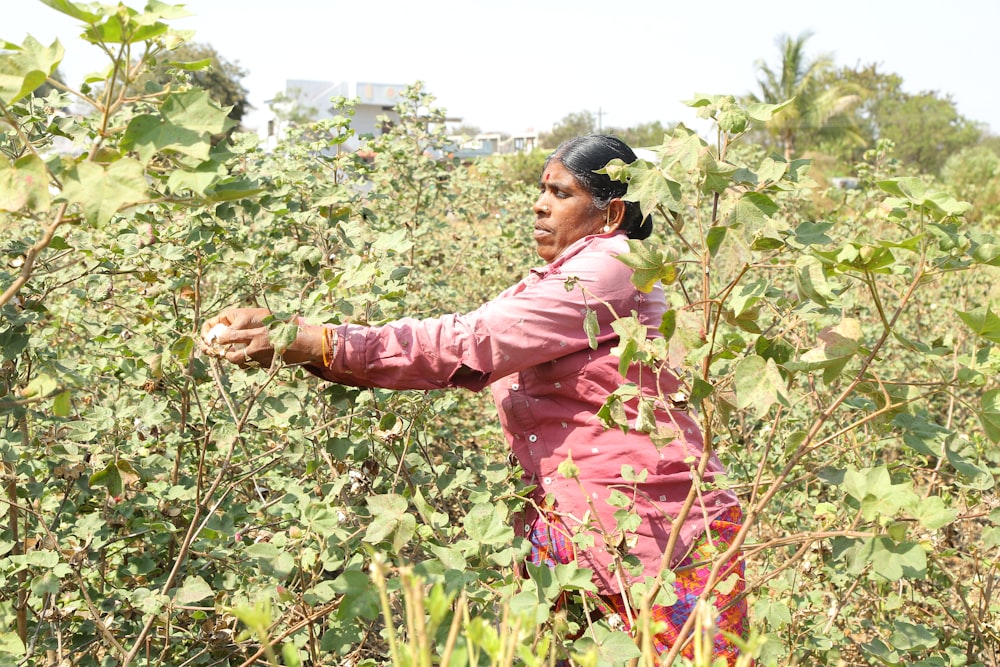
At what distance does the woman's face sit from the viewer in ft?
7.40

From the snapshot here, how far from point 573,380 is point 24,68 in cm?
121

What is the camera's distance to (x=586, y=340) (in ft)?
6.41

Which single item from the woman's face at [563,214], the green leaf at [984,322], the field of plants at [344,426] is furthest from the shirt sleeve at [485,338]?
the green leaf at [984,322]

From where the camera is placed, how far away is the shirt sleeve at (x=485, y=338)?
5.91 feet

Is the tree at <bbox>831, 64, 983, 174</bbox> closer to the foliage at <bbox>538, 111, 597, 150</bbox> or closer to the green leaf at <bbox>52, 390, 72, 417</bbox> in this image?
the foliage at <bbox>538, 111, 597, 150</bbox>

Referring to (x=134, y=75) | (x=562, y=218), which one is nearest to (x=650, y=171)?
(x=134, y=75)

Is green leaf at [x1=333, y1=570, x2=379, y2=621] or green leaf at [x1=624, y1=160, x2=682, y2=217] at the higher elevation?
green leaf at [x1=624, y1=160, x2=682, y2=217]

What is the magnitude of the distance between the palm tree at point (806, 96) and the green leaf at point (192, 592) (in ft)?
114

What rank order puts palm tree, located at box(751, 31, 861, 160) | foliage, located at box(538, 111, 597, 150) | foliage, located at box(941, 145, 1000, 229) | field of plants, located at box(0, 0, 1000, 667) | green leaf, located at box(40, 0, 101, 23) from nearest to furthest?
green leaf, located at box(40, 0, 101, 23) → field of plants, located at box(0, 0, 1000, 667) → foliage, located at box(941, 145, 1000, 229) → palm tree, located at box(751, 31, 861, 160) → foliage, located at box(538, 111, 597, 150)

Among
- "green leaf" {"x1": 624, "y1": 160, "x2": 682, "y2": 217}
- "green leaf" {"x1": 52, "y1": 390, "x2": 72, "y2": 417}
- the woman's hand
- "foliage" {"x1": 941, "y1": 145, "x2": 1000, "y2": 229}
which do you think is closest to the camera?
"green leaf" {"x1": 624, "y1": 160, "x2": 682, "y2": 217}

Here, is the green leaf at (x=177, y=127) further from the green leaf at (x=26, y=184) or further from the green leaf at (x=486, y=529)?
the green leaf at (x=486, y=529)

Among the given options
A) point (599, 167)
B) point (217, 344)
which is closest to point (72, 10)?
point (217, 344)

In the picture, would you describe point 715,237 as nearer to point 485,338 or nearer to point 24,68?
point 485,338

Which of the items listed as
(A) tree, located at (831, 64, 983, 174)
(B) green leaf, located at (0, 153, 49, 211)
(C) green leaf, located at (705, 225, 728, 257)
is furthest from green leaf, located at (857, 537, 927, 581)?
(A) tree, located at (831, 64, 983, 174)
